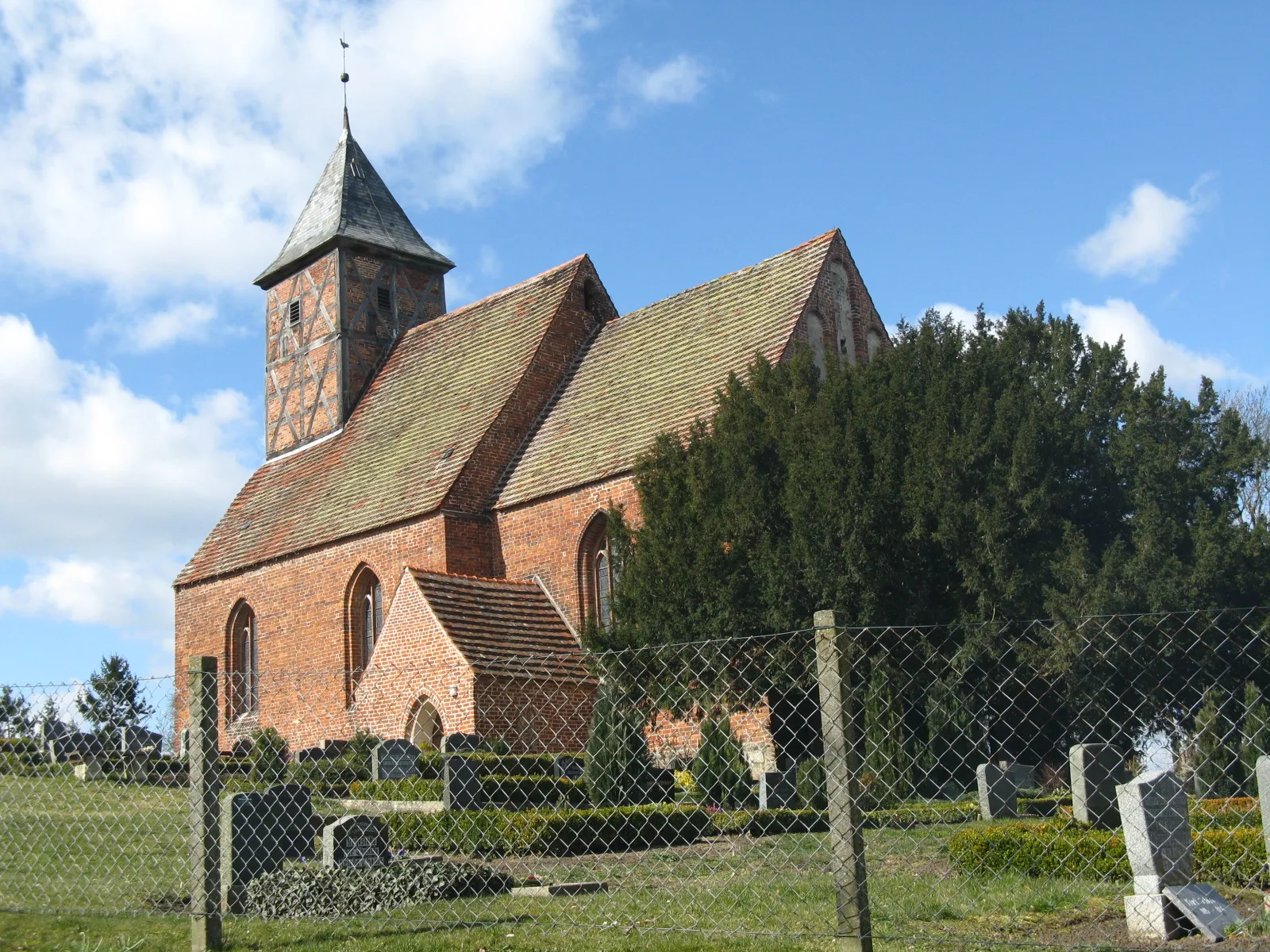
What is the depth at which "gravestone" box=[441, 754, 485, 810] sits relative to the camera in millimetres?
13359

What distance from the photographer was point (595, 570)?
2244 centimetres

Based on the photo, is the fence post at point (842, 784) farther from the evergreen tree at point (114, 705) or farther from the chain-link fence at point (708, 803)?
the evergreen tree at point (114, 705)

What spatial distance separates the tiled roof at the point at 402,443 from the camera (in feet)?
81.9

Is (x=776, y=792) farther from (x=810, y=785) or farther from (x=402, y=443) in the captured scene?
(x=402, y=443)

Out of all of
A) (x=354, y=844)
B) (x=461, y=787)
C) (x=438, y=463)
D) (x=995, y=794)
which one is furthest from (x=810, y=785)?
(x=438, y=463)

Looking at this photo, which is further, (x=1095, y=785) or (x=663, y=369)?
(x=663, y=369)

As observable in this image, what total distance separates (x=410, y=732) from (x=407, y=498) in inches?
215

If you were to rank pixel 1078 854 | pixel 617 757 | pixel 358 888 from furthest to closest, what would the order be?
pixel 617 757 → pixel 1078 854 → pixel 358 888

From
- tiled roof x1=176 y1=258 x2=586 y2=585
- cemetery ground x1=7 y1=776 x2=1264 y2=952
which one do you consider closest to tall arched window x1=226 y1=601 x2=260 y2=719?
tiled roof x1=176 y1=258 x2=586 y2=585

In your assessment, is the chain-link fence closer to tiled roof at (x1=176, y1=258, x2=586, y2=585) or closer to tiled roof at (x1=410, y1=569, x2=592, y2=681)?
tiled roof at (x1=410, y1=569, x2=592, y2=681)

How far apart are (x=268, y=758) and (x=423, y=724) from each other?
244cm

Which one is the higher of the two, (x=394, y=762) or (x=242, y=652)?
(x=242, y=652)

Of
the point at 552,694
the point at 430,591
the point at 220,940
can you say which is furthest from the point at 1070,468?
the point at 220,940

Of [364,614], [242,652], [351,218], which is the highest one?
[351,218]
